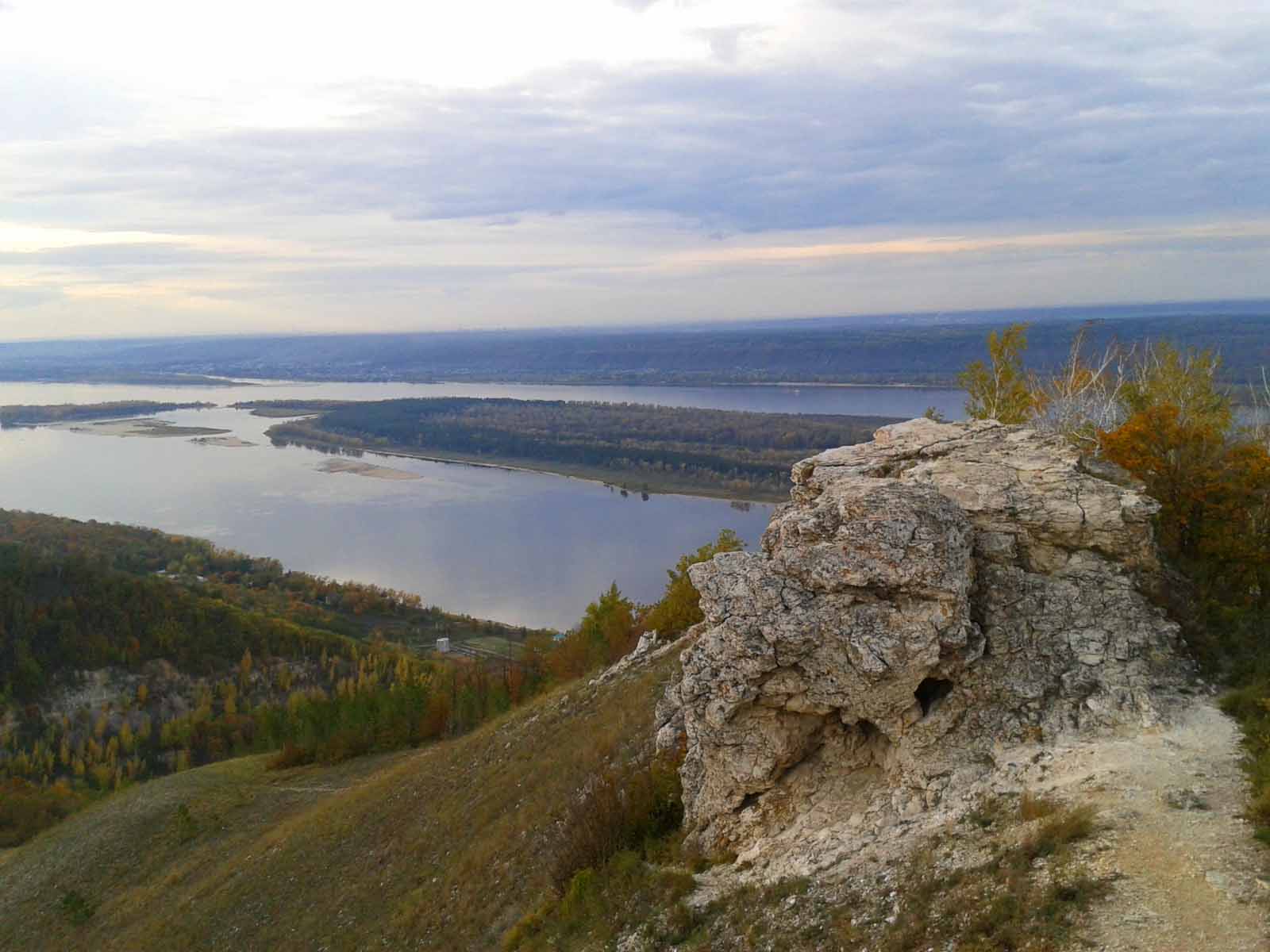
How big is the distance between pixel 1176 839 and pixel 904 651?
2.60 m

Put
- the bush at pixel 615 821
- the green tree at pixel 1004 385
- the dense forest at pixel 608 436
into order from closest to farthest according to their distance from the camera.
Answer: the bush at pixel 615 821 < the green tree at pixel 1004 385 < the dense forest at pixel 608 436

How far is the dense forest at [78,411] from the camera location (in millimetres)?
134700

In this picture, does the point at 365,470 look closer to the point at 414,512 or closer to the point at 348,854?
the point at 414,512

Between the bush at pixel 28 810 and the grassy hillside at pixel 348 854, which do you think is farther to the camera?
the bush at pixel 28 810

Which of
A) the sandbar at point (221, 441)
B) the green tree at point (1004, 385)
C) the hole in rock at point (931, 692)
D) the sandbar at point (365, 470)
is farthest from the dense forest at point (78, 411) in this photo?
the hole in rock at point (931, 692)

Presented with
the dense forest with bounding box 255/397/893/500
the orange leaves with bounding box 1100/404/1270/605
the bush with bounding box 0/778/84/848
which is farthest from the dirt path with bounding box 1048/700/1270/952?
the dense forest with bounding box 255/397/893/500

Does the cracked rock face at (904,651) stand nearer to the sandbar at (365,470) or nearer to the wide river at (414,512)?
the wide river at (414,512)

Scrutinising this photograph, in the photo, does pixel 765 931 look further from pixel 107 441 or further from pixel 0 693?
pixel 107 441

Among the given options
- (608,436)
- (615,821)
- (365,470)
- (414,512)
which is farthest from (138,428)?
(615,821)

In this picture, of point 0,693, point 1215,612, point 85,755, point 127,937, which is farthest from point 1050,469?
point 0,693

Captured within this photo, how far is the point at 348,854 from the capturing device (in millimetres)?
12898

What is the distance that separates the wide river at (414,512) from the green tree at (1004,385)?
85.1 feet

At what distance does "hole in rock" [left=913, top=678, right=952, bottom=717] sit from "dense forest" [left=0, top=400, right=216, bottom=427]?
151280 millimetres

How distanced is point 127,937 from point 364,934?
5.56 meters
